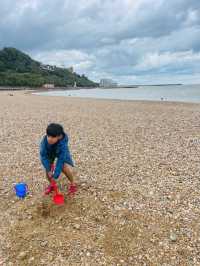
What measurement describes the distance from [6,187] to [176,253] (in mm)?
3627

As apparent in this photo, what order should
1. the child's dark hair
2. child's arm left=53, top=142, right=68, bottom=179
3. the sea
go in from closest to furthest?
1. the child's dark hair
2. child's arm left=53, top=142, right=68, bottom=179
3. the sea

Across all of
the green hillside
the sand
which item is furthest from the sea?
the green hillside

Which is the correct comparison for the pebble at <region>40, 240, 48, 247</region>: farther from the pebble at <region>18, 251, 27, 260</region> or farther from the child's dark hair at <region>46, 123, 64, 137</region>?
the child's dark hair at <region>46, 123, 64, 137</region>

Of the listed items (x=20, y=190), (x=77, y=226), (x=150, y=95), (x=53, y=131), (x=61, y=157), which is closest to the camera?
(x=77, y=226)

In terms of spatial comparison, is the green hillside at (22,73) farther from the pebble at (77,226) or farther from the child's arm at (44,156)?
the pebble at (77,226)

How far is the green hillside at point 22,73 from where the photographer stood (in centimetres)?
13543

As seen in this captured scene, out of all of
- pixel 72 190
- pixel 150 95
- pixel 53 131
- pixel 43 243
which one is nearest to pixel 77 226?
pixel 43 243

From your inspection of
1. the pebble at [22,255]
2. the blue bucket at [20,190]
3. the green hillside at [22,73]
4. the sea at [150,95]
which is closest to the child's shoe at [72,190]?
the blue bucket at [20,190]

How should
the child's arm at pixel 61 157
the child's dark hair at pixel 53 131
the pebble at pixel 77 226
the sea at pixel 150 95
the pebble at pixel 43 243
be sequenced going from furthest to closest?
the sea at pixel 150 95 < the child's arm at pixel 61 157 < the child's dark hair at pixel 53 131 < the pebble at pixel 77 226 < the pebble at pixel 43 243

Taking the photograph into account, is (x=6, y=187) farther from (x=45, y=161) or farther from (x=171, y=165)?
(x=171, y=165)

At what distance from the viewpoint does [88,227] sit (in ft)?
13.9

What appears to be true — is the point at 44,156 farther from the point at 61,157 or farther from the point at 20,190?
the point at 20,190

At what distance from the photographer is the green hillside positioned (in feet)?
444

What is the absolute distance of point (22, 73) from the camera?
154m
